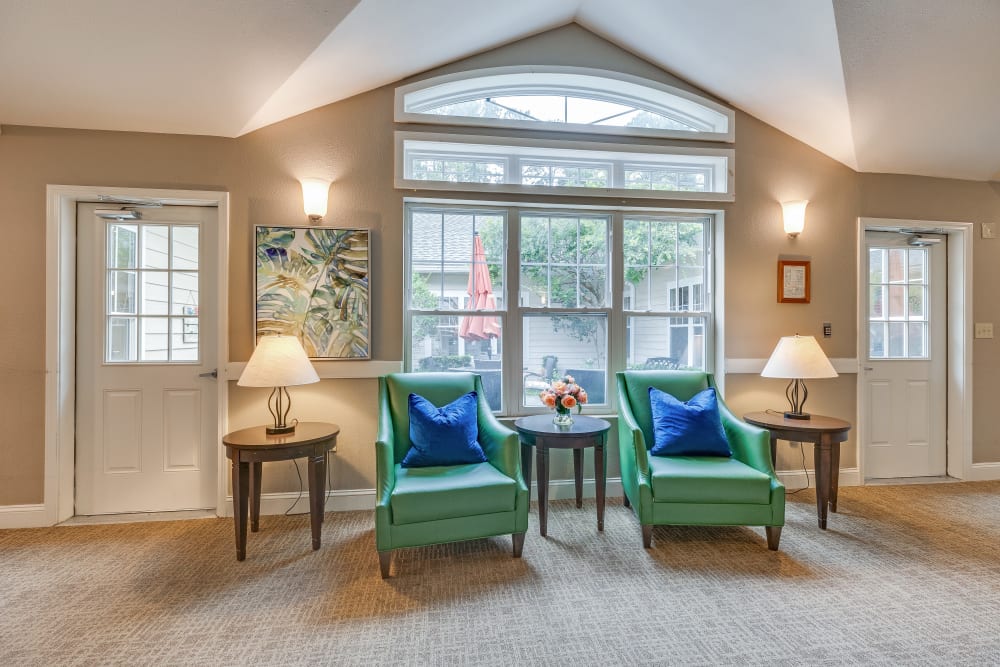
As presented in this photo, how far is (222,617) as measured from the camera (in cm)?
206

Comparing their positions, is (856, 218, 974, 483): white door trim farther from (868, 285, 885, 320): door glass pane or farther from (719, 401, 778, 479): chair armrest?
(719, 401, 778, 479): chair armrest

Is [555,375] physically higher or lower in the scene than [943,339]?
lower

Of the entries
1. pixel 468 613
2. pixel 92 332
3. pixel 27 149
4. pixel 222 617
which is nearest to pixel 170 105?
pixel 27 149

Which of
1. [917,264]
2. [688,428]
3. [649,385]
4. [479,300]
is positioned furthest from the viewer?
[917,264]

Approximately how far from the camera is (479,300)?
11.5ft

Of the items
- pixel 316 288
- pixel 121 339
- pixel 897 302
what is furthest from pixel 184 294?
pixel 897 302

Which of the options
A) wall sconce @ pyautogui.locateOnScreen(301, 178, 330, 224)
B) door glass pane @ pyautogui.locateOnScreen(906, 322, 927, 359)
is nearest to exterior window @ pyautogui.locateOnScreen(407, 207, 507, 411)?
wall sconce @ pyautogui.locateOnScreen(301, 178, 330, 224)

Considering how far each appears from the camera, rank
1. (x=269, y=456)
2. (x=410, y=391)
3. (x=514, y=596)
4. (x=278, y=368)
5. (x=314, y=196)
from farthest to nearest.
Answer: (x=314, y=196) → (x=410, y=391) → (x=278, y=368) → (x=269, y=456) → (x=514, y=596)

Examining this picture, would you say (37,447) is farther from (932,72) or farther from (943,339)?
(943,339)

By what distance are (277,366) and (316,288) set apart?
69cm

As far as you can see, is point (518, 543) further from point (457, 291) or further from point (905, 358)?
point (905, 358)

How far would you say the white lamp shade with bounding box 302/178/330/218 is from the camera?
3139 millimetres

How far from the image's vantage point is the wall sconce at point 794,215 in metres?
3.60

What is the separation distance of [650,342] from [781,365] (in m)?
0.85
